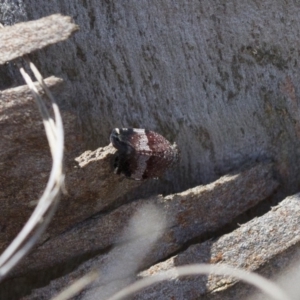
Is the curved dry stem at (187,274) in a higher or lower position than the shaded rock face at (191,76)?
lower

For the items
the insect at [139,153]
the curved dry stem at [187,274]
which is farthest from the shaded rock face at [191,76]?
the curved dry stem at [187,274]

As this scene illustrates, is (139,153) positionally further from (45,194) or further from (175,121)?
(45,194)

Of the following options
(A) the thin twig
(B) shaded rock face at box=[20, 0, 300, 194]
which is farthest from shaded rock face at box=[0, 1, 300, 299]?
(A) the thin twig

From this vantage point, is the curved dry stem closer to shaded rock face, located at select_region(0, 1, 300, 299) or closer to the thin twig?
shaded rock face, located at select_region(0, 1, 300, 299)

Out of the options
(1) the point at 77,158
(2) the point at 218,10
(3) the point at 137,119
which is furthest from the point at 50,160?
(2) the point at 218,10

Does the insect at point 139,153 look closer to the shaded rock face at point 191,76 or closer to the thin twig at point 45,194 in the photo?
the shaded rock face at point 191,76

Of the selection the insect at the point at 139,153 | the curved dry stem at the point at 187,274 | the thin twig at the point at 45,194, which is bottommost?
the curved dry stem at the point at 187,274

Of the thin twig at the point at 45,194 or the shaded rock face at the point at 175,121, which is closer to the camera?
the thin twig at the point at 45,194

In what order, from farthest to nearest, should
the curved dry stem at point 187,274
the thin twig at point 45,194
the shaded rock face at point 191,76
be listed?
the shaded rock face at point 191,76, the curved dry stem at point 187,274, the thin twig at point 45,194

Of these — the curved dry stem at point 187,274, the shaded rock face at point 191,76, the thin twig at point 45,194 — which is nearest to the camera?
the thin twig at point 45,194
